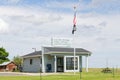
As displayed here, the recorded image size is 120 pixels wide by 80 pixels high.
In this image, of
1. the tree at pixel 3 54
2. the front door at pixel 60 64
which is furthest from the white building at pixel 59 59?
the tree at pixel 3 54

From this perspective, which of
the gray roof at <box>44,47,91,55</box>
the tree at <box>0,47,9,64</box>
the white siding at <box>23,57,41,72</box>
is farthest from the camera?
the tree at <box>0,47,9,64</box>

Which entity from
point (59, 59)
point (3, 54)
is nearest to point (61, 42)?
point (59, 59)

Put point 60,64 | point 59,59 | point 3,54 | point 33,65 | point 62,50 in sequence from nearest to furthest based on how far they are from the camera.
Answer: point 62,50 → point 60,64 → point 59,59 → point 33,65 → point 3,54

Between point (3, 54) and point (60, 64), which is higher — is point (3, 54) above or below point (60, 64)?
above

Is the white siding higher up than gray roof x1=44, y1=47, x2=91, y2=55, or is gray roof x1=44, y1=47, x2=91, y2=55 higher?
gray roof x1=44, y1=47, x2=91, y2=55

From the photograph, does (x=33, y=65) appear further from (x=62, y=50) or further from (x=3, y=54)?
(x=3, y=54)

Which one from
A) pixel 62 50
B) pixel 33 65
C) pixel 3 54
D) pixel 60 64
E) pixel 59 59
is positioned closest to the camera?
pixel 62 50

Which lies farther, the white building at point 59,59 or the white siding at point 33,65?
the white siding at point 33,65

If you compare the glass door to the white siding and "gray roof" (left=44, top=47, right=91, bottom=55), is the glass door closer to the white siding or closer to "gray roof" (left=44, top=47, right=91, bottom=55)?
"gray roof" (left=44, top=47, right=91, bottom=55)

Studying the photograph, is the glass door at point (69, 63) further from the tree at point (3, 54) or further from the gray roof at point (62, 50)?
→ the tree at point (3, 54)

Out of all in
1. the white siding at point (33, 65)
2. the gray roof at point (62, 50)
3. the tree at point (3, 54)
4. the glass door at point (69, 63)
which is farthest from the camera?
the tree at point (3, 54)

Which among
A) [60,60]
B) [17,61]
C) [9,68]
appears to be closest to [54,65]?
[60,60]

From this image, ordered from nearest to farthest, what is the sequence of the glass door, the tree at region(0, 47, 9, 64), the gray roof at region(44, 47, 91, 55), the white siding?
the gray roof at region(44, 47, 91, 55), the glass door, the white siding, the tree at region(0, 47, 9, 64)

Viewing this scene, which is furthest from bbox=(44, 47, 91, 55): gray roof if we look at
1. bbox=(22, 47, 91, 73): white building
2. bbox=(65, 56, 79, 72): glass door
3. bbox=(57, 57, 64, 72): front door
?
bbox=(57, 57, 64, 72): front door
